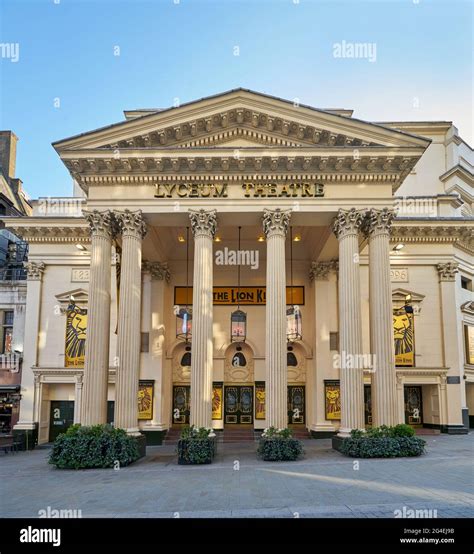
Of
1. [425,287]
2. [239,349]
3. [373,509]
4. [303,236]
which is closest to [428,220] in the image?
[425,287]

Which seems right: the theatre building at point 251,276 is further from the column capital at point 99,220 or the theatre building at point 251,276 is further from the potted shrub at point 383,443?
the potted shrub at point 383,443

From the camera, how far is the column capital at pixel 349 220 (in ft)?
61.6

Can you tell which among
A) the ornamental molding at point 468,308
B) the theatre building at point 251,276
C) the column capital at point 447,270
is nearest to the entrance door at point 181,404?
the theatre building at point 251,276

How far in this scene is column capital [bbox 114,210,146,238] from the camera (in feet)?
61.9

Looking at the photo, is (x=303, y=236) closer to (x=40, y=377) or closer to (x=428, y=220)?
(x=428, y=220)

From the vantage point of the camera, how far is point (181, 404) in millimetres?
25531

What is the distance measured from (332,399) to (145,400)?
9327 mm

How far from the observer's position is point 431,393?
83.4 feet

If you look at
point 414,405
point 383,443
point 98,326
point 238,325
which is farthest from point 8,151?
point 383,443

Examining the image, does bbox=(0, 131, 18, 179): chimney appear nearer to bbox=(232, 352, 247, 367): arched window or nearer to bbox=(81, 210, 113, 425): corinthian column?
bbox=(81, 210, 113, 425): corinthian column

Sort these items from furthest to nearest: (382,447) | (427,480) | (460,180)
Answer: (460,180) → (382,447) → (427,480)
